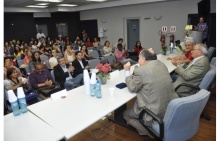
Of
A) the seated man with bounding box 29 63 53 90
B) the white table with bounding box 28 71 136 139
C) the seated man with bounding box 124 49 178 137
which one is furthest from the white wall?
the white table with bounding box 28 71 136 139

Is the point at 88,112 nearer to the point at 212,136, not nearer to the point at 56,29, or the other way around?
the point at 212,136

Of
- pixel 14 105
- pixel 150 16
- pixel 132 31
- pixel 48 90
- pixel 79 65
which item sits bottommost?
pixel 48 90

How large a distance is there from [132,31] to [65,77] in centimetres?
634

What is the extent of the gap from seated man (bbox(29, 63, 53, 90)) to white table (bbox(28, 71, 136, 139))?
1279mm

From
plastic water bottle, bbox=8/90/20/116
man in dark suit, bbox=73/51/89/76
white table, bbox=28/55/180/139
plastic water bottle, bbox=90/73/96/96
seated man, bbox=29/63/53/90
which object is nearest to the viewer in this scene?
white table, bbox=28/55/180/139

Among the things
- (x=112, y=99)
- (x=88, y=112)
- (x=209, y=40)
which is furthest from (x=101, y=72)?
(x=209, y=40)

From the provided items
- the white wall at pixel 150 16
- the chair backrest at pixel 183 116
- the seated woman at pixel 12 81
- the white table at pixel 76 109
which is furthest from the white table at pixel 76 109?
the white wall at pixel 150 16

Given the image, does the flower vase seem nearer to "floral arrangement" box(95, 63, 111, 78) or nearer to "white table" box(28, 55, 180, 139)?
"floral arrangement" box(95, 63, 111, 78)

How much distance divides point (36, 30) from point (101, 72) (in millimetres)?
10227

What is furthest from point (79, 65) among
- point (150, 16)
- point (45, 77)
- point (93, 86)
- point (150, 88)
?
point (150, 16)

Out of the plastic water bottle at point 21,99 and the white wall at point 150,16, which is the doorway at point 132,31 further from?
the plastic water bottle at point 21,99

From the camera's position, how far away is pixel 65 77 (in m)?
3.59

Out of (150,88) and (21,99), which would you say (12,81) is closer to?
(21,99)

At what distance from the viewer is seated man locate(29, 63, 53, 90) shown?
317cm
